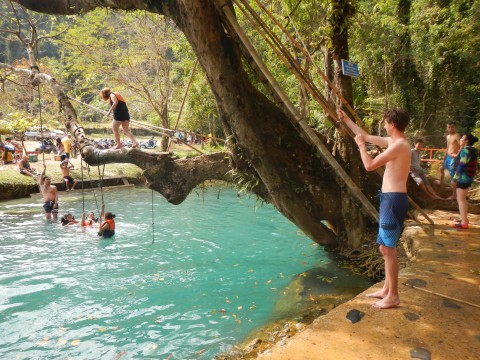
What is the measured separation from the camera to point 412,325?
8.57ft

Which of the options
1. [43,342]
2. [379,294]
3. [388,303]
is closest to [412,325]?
[388,303]

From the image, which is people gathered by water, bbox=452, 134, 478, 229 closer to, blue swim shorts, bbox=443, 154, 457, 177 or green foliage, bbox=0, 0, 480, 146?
blue swim shorts, bbox=443, 154, 457, 177

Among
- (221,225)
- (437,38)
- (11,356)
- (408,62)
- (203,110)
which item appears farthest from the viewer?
(203,110)

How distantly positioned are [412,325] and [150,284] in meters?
5.03

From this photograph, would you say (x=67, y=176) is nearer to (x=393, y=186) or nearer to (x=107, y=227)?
(x=107, y=227)

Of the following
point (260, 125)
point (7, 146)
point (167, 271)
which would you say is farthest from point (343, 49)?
point (7, 146)

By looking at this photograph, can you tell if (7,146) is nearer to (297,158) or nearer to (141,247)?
(141,247)

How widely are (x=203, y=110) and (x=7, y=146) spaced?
9476 mm

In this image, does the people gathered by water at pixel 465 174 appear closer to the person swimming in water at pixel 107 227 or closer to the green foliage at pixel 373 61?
the green foliage at pixel 373 61

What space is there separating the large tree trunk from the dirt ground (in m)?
2.36

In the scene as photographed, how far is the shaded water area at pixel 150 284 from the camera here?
4.73 m

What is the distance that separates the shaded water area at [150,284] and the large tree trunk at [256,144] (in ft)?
4.05

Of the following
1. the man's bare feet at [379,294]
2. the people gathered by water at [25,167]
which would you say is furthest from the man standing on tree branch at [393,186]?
the people gathered by water at [25,167]

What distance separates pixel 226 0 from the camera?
5047 millimetres
